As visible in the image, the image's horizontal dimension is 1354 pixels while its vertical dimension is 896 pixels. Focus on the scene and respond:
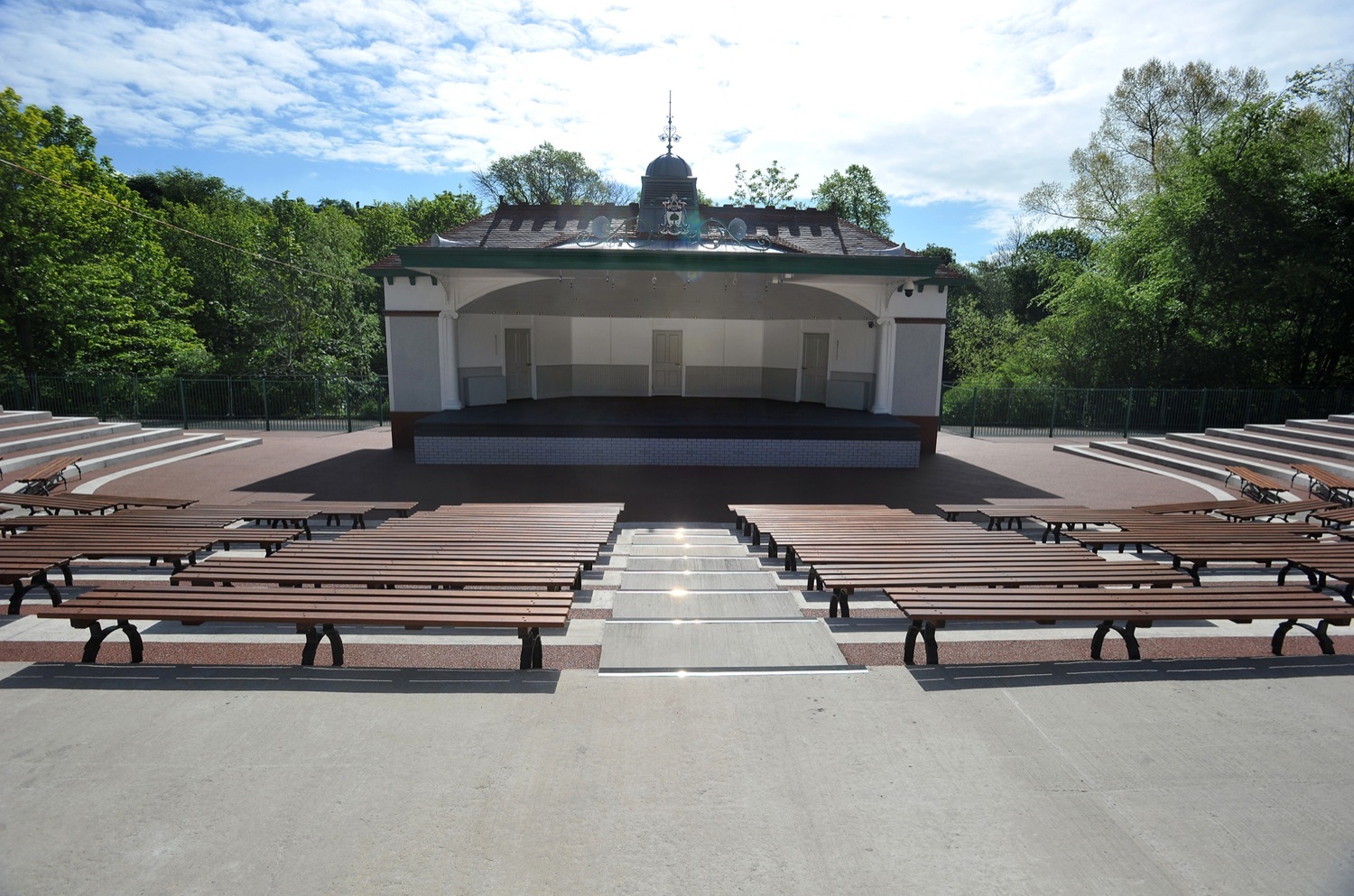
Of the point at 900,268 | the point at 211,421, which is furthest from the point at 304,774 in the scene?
the point at 211,421

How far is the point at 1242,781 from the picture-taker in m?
3.41

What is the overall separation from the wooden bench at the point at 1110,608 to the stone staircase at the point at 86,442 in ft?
46.1

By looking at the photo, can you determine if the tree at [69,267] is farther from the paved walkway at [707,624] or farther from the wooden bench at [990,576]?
the wooden bench at [990,576]

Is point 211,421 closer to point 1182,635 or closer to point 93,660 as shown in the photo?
point 93,660

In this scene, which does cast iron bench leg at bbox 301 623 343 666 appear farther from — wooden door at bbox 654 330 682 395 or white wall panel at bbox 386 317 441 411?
wooden door at bbox 654 330 682 395

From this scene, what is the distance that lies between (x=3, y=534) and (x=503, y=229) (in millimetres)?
13261

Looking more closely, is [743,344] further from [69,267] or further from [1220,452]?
[69,267]

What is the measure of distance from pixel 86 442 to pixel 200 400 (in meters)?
8.93

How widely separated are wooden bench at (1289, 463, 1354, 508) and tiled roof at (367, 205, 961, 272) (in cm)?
986

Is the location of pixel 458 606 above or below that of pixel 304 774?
above

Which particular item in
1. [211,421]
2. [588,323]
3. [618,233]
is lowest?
[211,421]

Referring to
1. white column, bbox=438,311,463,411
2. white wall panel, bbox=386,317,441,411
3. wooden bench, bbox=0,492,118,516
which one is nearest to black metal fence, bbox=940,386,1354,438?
white column, bbox=438,311,463,411

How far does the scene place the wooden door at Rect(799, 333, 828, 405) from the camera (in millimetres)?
19969

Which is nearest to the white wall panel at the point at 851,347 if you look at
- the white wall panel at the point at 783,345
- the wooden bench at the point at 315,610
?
the white wall panel at the point at 783,345
